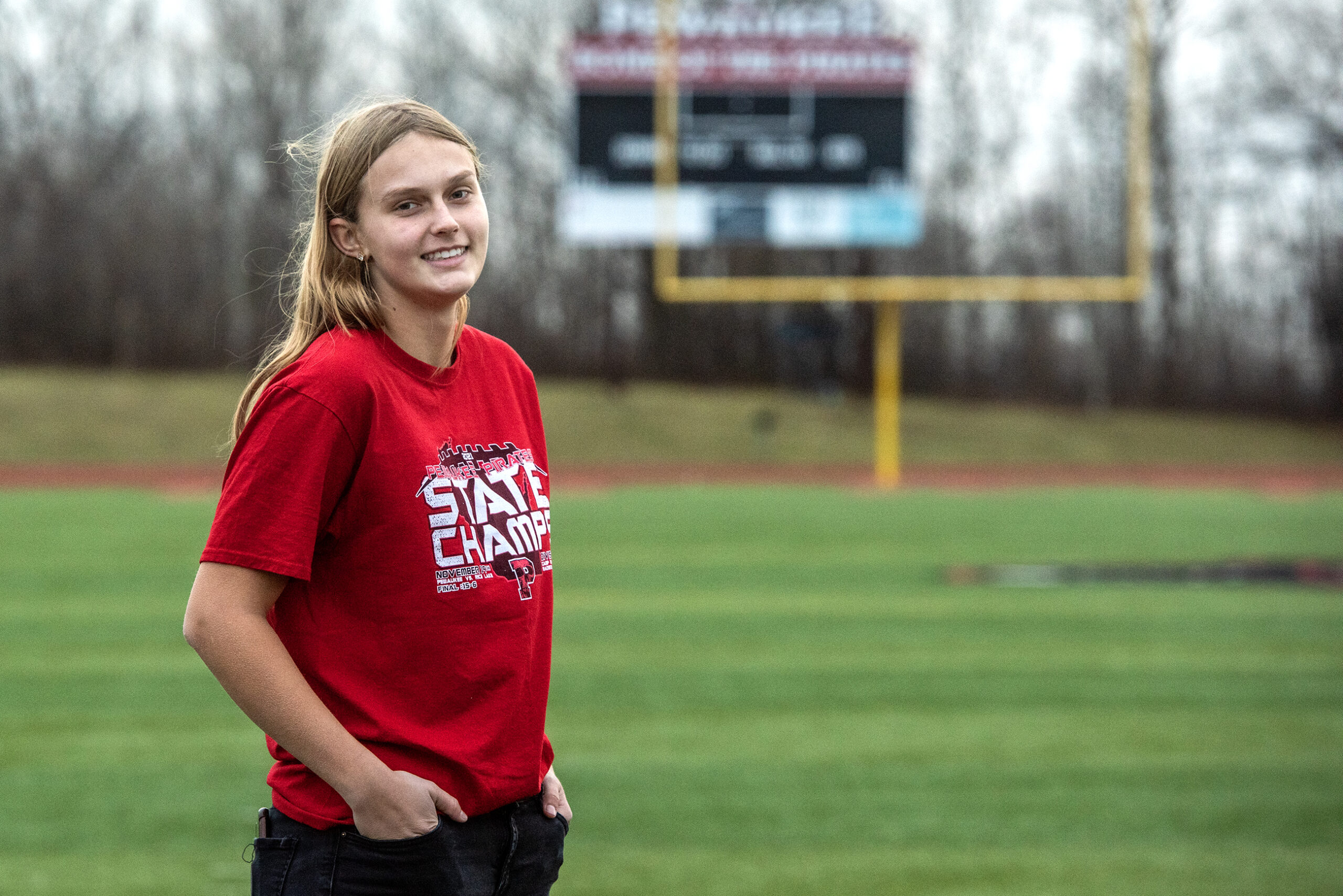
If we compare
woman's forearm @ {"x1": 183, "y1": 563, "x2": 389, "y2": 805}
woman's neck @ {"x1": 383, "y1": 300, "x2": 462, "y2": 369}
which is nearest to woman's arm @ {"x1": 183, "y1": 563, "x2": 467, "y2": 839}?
woman's forearm @ {"x1": 183, "y1": 563, "x2": 389, "y2": 805}

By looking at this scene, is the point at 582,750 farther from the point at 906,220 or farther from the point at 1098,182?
the point at 1098,182

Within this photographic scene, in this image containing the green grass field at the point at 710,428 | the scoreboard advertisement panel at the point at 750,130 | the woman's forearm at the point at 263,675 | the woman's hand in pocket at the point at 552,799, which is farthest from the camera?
the green grass field at the point at 710,428

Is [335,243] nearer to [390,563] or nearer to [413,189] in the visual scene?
[413,189]

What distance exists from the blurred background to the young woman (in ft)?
1.05

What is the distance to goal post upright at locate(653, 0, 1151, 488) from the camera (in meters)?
16.1

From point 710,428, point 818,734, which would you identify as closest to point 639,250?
point 710,428

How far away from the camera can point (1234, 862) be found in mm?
4230

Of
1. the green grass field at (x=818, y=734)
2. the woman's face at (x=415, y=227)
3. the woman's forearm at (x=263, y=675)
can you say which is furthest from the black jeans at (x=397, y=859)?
the green grass field at (x=818, y=734)

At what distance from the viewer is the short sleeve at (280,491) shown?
167 centimetres

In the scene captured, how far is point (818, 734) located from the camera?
5.78 metres

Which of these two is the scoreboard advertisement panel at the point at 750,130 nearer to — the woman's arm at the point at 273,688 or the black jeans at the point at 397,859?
the black jeans at the point at 397,859

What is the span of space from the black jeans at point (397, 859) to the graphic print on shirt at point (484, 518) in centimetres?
29

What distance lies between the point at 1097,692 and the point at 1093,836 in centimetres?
220

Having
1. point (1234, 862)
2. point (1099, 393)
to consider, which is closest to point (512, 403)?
point (1234, 862)
